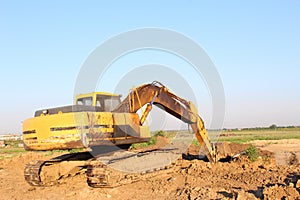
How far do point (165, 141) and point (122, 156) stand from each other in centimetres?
1761

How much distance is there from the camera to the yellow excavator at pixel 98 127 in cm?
935

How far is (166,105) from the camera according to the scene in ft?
39.9

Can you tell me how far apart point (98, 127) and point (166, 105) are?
133 inches

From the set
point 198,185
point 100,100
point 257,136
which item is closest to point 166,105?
point 100,100

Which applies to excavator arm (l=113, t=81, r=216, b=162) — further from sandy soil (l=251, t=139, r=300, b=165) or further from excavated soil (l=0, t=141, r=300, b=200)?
sandy soil (l=251, t=139, r=300, b=165)

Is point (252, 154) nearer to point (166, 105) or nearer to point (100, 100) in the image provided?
point (166, 105)

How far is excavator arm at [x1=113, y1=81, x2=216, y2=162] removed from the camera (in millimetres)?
11117

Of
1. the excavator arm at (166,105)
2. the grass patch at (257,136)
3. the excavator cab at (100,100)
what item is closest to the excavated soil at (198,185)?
the excavator arm at (166,105)

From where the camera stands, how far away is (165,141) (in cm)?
2875

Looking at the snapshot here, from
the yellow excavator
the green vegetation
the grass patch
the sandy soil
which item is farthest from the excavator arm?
the grass patch

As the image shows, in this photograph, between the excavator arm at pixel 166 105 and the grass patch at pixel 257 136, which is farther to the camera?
the grass patch at pixel 257 136

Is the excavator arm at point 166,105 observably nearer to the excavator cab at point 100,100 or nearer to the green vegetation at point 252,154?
the excavator cab at point 100,100

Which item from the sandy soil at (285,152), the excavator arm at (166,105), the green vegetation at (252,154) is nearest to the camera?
the excavator arm at (166,105)

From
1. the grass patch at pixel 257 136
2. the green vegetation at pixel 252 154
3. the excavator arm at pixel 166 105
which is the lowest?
the green vegetation at pixel 252 154
